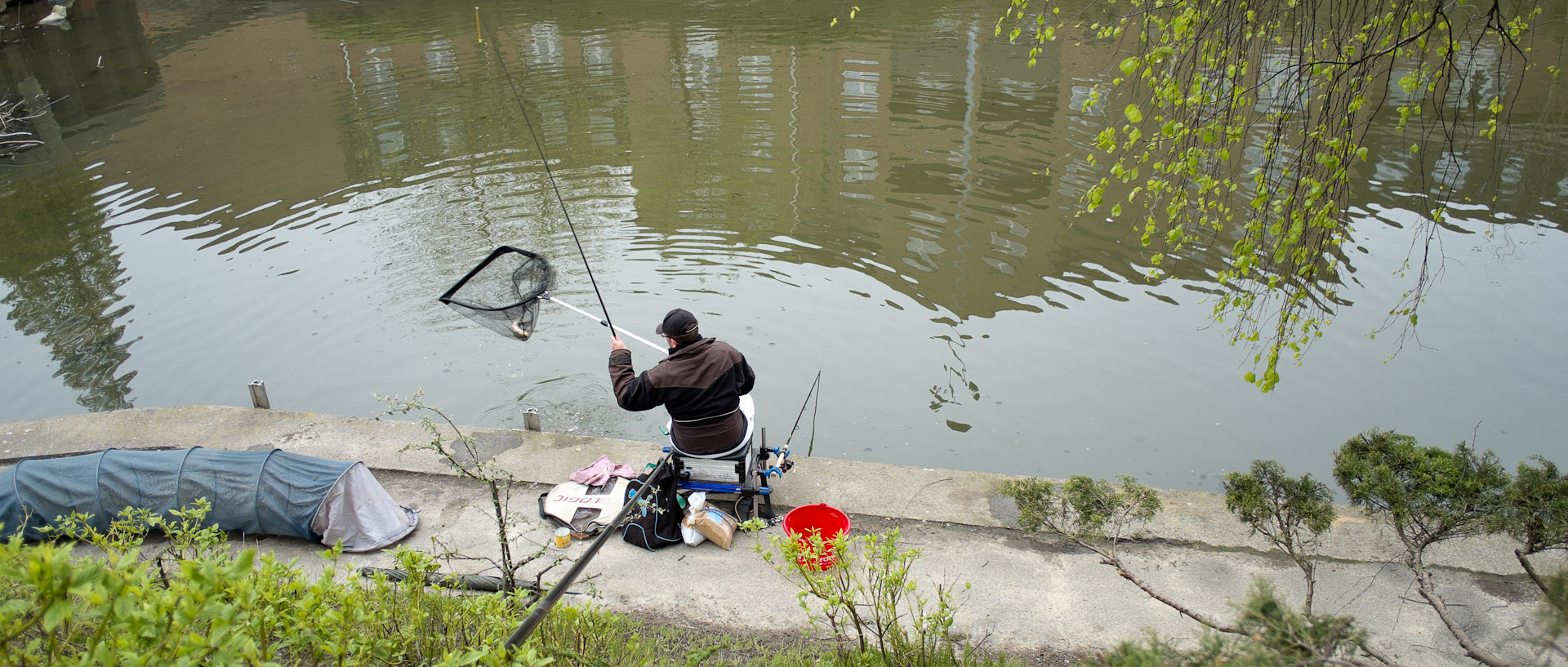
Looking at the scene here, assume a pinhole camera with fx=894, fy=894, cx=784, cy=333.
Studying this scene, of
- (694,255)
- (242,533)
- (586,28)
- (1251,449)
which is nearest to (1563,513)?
(1251,449)

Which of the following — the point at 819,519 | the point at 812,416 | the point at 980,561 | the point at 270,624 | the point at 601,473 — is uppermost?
the point at 270,624

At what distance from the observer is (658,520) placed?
502 centimetres

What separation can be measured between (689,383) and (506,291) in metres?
1.97

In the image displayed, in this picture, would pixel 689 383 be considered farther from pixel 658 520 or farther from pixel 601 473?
pixel 601 473

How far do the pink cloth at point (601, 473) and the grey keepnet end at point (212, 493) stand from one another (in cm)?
113

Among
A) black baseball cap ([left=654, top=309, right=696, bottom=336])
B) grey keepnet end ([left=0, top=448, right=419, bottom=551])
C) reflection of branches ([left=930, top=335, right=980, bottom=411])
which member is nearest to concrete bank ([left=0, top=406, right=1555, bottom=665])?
grey keepnet end ([left=0, top=448, right=419, bottom=551])

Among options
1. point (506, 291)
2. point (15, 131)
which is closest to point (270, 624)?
point (506, 291)

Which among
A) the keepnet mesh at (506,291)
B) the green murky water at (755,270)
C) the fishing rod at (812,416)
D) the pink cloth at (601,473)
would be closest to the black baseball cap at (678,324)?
the pink cloth at (601,473)

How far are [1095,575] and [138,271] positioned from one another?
34.2 ft

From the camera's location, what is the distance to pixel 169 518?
4.90 meters

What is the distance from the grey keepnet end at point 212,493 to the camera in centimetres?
487

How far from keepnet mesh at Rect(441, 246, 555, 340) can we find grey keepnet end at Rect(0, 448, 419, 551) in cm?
136

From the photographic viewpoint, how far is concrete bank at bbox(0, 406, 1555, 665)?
4316 millimetres

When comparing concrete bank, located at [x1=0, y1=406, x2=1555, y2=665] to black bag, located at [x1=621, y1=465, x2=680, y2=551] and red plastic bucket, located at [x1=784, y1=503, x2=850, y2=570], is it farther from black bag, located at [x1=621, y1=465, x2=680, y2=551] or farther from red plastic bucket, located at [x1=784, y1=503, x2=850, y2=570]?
red plastic bucket, located at [x1=784, y1=503, x2=850, y2=570]
